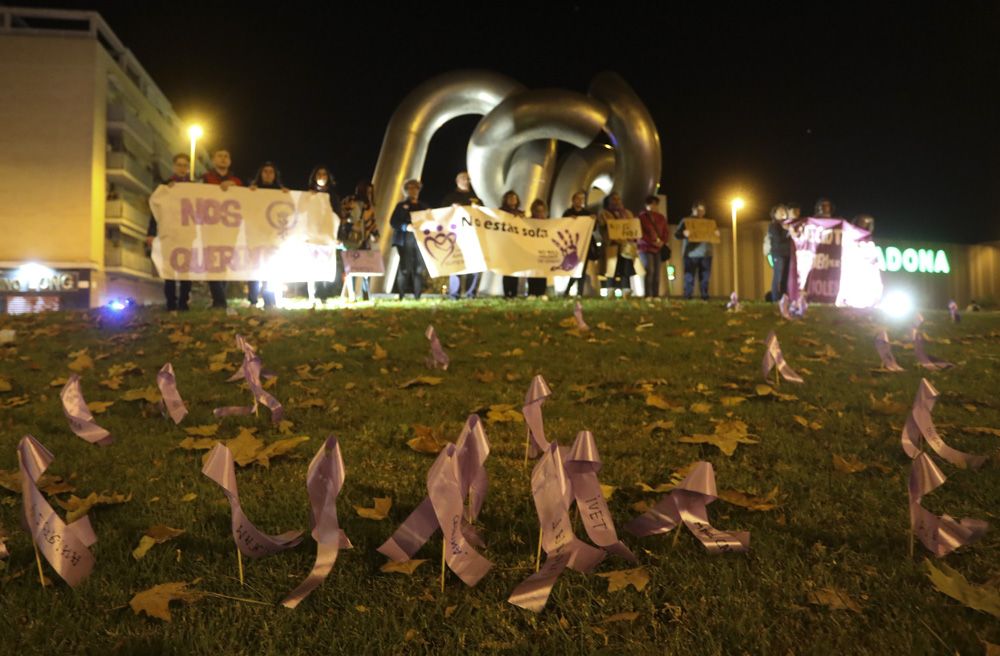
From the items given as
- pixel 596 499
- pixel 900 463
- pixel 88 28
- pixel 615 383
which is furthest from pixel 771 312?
pixel 88 28

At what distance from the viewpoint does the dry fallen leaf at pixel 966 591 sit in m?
1.82

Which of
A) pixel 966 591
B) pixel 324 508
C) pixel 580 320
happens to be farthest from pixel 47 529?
pixel 580 320

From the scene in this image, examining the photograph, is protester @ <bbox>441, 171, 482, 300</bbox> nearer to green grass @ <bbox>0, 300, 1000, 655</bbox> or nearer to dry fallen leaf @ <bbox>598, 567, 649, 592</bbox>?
green grass @ <bbox>0, 300, 1000, 655</bbox>

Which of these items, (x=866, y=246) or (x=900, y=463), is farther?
(x=866, y=246)

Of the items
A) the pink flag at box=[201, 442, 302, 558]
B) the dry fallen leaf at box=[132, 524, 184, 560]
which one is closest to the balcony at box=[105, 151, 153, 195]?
the dry fallen leaf at box=[132, 524, 184, 560]

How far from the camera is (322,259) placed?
10.7 m

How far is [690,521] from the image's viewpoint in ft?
7.31

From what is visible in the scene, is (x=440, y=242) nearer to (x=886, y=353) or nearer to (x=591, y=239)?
(x=591, y=239)

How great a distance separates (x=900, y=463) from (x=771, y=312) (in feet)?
20.7

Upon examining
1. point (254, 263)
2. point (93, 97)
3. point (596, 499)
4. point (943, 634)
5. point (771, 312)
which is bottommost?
point (943, 634)

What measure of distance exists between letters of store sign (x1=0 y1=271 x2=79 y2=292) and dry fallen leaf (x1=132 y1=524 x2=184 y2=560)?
4073cm

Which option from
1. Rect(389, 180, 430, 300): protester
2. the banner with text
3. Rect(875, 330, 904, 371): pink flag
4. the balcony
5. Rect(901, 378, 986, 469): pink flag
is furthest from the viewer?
the balcony

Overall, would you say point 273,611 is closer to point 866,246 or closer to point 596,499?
point 596,499

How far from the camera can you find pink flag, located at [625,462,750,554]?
218 cm
